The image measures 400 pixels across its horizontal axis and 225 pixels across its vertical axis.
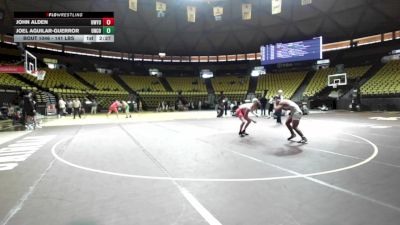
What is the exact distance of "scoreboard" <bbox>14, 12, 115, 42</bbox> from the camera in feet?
49.9

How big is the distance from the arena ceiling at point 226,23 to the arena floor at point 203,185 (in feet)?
104

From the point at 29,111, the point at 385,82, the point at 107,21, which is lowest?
the point at 29,111

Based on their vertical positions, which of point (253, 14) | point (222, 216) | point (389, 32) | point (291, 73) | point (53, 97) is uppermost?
point (253, 14)

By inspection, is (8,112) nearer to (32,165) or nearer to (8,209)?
(32,165)

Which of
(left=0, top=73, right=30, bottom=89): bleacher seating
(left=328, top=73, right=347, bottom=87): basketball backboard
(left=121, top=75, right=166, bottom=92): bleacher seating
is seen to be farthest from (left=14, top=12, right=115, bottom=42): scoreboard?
(left=121, top=75, right=166, bottom=92): bleacher seating

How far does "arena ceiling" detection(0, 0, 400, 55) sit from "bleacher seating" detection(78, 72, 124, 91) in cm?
426

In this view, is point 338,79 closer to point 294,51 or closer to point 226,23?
point 294,51

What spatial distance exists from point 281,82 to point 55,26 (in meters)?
36.6

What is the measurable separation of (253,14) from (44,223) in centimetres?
4101

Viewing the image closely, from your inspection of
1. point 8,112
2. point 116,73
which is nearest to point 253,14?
point 116,73

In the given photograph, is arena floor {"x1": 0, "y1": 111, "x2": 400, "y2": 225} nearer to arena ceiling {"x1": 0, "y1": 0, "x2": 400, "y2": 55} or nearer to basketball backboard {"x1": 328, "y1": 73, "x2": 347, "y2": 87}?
basketball backboard {"x1": 328, "y1": 73, "x2": 347, "y2": 87}

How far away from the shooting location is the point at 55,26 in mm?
15234

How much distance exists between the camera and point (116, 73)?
Result: 47906 mm

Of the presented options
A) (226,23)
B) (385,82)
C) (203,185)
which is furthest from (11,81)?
(385,82)
